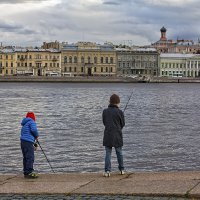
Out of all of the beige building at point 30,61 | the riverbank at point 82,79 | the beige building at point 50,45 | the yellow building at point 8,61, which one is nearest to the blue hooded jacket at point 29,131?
the riverbank at point 82,79

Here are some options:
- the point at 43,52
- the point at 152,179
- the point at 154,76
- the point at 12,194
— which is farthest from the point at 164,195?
the point at 154,76

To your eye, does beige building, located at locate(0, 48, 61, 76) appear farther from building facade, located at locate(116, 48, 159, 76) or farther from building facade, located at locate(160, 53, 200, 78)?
building facade, located at locate(160, 53, 200, 78)

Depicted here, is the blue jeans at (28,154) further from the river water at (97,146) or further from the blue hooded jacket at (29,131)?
the river water at (97,146)

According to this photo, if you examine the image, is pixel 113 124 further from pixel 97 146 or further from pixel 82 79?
pixel 82 79

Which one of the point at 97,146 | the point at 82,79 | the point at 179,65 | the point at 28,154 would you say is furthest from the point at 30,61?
the point at 28,154

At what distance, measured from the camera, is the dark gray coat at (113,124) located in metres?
9.02

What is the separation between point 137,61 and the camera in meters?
127

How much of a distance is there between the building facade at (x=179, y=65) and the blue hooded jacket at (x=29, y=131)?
122m

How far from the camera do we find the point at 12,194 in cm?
783

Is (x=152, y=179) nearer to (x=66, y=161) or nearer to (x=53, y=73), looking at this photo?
(x=66, y=161)

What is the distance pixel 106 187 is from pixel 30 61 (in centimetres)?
11504

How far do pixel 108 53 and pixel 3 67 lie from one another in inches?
842

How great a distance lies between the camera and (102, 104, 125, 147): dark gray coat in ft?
29.6

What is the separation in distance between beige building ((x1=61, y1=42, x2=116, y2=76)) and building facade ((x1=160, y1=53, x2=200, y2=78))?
12.3 metres
